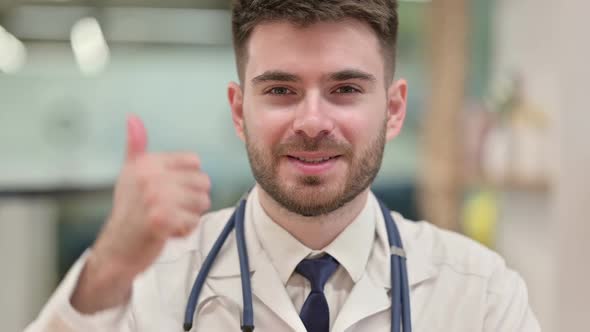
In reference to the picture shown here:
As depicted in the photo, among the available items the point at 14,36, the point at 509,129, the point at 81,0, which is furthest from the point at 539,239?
the point at 14,36

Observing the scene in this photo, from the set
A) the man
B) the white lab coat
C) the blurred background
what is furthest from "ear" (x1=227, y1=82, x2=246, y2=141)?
the blurred background

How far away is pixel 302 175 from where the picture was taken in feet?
4.30

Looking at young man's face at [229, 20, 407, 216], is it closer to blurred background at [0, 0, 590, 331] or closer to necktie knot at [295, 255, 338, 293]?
necktie knot at [295, 255, 338, 293]

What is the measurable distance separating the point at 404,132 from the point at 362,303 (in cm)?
330

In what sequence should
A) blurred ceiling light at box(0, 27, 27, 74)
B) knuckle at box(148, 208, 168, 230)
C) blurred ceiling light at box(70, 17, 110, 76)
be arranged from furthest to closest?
blurred ceiling light at box(70, 17, 110, 76) → blurred ceiling light at box(0, 27, 27, 74) → knuckle at box(148, 208, 168, 230)

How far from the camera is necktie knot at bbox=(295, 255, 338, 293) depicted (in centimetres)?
136

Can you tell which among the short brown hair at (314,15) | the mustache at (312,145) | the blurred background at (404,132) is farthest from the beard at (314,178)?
the blurred background at (404,132)

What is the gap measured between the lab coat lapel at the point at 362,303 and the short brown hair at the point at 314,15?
0.44m

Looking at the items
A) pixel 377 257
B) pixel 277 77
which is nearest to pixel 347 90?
pixel 277 77

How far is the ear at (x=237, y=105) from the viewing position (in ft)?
4.83

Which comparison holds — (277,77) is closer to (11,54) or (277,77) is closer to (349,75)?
(349,75)

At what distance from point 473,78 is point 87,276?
322 cm

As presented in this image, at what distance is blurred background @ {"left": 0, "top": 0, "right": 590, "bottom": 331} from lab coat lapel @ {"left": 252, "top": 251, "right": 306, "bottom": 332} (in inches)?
64.4

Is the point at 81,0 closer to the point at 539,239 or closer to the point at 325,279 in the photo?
the point at 539,239
